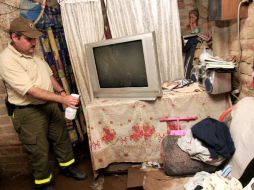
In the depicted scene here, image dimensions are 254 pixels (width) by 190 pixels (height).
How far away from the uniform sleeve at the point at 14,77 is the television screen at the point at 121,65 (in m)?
0.69

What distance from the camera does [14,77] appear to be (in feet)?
6.81

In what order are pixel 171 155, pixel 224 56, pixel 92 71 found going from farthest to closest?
1. pixel 92 71
2. pixel 224 56
3. pixel 171 155

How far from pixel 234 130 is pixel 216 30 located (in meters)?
1.08

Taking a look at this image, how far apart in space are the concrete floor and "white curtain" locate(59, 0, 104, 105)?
0.99 metres

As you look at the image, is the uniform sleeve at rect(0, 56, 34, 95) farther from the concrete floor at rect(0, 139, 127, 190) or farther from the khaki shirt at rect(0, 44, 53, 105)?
the concrete floor at rect(0, 139, 127, 190)

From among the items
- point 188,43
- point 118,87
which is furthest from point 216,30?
point 118,87

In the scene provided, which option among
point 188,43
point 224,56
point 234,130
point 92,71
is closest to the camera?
point 234,130

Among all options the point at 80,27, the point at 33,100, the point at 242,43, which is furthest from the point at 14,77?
the point at 242,43

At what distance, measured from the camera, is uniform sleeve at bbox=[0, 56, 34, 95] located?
81.7 inches

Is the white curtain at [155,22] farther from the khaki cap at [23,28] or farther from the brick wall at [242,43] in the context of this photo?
the khaki cap at [23,28]

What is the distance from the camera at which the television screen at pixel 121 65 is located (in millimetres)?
2189

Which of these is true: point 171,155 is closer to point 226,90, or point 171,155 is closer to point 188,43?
point 226,90

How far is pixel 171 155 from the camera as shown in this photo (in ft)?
5.98

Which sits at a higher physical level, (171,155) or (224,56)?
(224,56)
